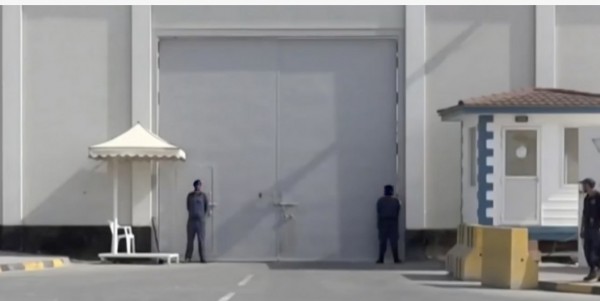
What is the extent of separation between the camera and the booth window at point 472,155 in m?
28.5

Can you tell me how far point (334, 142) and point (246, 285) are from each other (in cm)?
908

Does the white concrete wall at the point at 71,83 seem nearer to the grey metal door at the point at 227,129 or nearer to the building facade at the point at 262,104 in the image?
the building facade at the point at 262,104

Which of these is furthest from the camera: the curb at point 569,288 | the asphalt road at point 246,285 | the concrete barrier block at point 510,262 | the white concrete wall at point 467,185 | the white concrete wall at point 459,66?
the white concrete wall at point 459,66

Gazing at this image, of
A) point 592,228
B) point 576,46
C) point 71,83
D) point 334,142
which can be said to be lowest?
point 592,228

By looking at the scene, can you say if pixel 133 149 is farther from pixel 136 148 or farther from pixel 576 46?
pixel 576 46

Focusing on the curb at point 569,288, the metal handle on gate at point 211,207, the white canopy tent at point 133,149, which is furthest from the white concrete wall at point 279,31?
the curb at point 569,288

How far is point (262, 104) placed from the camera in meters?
30.5

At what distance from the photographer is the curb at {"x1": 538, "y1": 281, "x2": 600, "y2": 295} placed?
2127 centimetres

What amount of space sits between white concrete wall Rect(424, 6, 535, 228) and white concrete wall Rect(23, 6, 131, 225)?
716cm

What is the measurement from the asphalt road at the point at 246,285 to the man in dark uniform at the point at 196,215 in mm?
1589

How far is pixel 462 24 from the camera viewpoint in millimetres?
30250

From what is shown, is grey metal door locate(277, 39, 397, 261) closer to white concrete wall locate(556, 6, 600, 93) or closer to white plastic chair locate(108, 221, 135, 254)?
white plastic chair locate(108, 221, 135, 254)

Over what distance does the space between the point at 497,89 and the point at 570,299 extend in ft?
35.2

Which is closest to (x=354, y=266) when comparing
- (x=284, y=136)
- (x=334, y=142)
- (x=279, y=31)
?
(x=334, y=142)
